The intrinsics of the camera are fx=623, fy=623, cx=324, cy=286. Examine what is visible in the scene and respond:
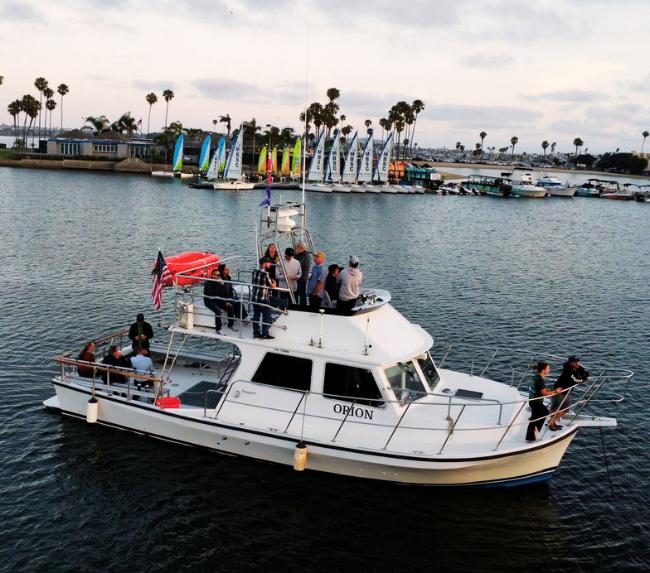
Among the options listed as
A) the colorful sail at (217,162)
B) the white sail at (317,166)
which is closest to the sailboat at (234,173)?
the colorful sail at (217,162)

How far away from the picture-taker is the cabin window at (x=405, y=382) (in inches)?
583

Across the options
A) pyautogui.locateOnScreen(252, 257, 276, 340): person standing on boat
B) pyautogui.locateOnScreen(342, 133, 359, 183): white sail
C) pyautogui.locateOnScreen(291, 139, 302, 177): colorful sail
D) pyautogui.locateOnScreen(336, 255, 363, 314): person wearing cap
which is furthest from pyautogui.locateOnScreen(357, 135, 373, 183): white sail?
pyautogui.locateOnScreen(336, 255, 363, 314): person wearing cap

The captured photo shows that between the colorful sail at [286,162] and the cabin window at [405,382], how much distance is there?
4511 inches

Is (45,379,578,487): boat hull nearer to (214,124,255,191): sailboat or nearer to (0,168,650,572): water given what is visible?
(0,168,650,572): water

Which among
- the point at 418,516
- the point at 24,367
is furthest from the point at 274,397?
the point at 24,367

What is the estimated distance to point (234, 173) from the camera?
363ft

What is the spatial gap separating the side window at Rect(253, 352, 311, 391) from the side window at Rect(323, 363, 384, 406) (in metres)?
0.54

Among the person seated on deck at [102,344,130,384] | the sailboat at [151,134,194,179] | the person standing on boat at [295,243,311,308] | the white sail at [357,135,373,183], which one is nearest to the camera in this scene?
the person standing on boat at [295,243,311,308]

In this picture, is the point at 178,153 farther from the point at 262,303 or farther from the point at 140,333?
the point at 262,303

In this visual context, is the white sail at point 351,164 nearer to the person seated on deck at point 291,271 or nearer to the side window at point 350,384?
the person seated on deck at point 291,271

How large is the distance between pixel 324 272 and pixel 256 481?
17.8ft

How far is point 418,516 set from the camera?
14328mm

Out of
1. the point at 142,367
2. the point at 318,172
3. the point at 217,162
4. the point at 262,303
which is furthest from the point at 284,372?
the point at 318,172

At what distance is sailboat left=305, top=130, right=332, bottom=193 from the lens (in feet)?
368
